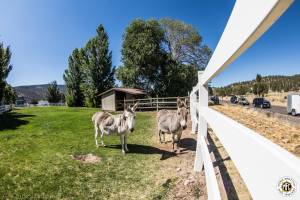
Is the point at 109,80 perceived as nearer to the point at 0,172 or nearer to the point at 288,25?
the point at 0,172

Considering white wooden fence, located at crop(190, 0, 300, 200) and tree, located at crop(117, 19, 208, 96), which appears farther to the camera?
tree, located at crop(117, 19, 208, 96)

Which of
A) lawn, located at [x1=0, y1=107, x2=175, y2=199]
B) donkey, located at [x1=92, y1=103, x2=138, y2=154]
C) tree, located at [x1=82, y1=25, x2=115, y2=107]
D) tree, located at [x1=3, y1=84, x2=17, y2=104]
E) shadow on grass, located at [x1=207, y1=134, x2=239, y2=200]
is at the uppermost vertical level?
tree, located at [x1=82, y1=25, x2=115, y2=107]

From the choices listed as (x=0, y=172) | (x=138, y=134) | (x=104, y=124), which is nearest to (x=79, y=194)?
(x=0, y=172)

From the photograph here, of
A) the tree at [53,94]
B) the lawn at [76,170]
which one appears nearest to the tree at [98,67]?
the tree at [53,94]

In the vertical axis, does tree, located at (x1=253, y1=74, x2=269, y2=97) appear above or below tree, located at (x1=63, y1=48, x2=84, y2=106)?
below

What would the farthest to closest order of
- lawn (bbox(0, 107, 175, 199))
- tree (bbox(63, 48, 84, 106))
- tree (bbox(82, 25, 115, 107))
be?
tree (bbox(63, 48, 84, 106)) < tree (bbox(82, 25, 115, 107)) < lawn (bbox(0, 107, 175, 199))

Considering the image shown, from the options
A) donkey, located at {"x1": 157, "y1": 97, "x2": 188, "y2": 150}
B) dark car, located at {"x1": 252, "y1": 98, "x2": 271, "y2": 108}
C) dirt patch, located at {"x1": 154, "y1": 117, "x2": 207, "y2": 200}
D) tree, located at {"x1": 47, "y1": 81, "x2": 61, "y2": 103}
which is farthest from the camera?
tree, located at {"x1": 47, "y1": 81, "x2": 61, "y2": 103}

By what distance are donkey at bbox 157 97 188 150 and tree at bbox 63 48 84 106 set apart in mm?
46694

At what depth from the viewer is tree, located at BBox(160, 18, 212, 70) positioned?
4544cm

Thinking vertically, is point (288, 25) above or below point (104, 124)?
above

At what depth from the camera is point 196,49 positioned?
46.2 meters

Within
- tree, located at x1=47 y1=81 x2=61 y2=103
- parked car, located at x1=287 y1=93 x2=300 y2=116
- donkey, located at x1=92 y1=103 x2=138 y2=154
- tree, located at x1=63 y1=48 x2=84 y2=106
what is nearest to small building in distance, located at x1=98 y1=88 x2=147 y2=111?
tree, located at x1=63 y1=48 x2=84 y2=106

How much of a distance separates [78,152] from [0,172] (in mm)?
2920

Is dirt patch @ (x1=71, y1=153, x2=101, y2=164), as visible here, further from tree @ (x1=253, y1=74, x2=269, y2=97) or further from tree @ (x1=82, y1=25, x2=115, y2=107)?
tree @ (x1=82, y1=25, x2=115, y2=107)
